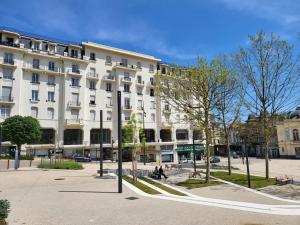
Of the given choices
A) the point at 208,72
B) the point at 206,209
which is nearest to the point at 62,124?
the point at 208,72

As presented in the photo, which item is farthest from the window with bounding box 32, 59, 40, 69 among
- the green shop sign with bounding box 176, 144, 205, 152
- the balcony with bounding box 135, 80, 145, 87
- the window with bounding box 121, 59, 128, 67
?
the green shop sign with bounding box 176, 144, 205, 152

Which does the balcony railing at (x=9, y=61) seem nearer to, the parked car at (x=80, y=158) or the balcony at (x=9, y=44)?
the balcony at (x=9, y=44)

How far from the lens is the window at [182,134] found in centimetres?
5652

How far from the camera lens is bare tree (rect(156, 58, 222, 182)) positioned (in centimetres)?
2122

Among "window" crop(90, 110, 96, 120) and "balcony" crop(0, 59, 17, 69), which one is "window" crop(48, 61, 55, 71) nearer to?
"balcony" crop(0, 59, 17, 69)

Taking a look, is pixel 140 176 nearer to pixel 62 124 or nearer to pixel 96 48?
pixel 62 124

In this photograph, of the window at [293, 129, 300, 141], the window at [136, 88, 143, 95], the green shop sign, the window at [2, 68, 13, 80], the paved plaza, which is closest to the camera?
the paved plaza

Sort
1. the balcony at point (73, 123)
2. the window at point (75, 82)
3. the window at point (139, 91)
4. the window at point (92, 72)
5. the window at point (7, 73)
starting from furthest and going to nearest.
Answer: the window at point (139, 91), the window at point (92, 72), the window at point (75, 82), the balcony at point (73, 123), the window at point (7, 73)

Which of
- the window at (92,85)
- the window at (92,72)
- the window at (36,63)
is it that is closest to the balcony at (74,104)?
the window at (92,85)

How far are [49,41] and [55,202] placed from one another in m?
38.2

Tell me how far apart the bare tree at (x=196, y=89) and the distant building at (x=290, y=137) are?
4399 centimetres

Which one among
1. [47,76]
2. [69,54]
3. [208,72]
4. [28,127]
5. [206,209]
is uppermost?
[69,54]

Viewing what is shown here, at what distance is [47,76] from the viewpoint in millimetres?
43688

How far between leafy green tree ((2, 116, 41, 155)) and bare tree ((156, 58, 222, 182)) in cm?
2101
